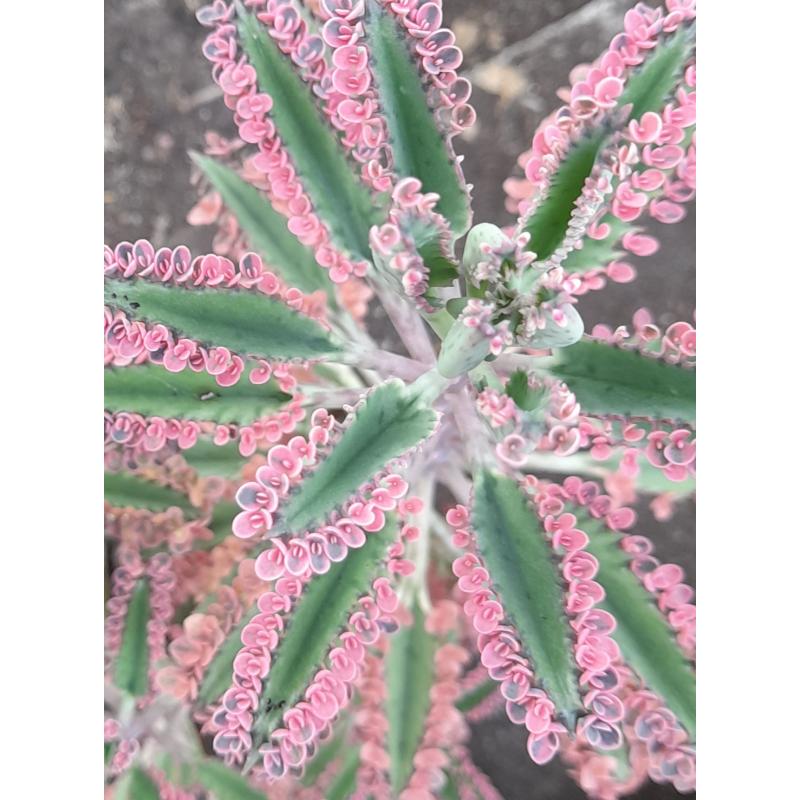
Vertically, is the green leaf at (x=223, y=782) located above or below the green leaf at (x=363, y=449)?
below

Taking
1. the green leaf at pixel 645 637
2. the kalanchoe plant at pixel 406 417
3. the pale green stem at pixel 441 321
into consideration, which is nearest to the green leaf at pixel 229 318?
the kalanchoe plant at pixel 406 417

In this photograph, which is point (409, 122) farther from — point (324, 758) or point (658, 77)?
point (324, 758)

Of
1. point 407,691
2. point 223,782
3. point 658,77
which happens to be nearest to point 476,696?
point 407,691

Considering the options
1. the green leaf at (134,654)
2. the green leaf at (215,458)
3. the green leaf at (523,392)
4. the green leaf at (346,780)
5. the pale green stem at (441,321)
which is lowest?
the green leaf at (346,780)

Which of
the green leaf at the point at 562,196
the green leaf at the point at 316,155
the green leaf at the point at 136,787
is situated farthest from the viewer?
the green leaf at the point at 136,787

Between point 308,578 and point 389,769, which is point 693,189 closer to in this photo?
point 308,578

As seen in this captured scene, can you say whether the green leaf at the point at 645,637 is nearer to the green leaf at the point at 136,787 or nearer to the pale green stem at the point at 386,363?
the pale green stem at the point at 386,363
